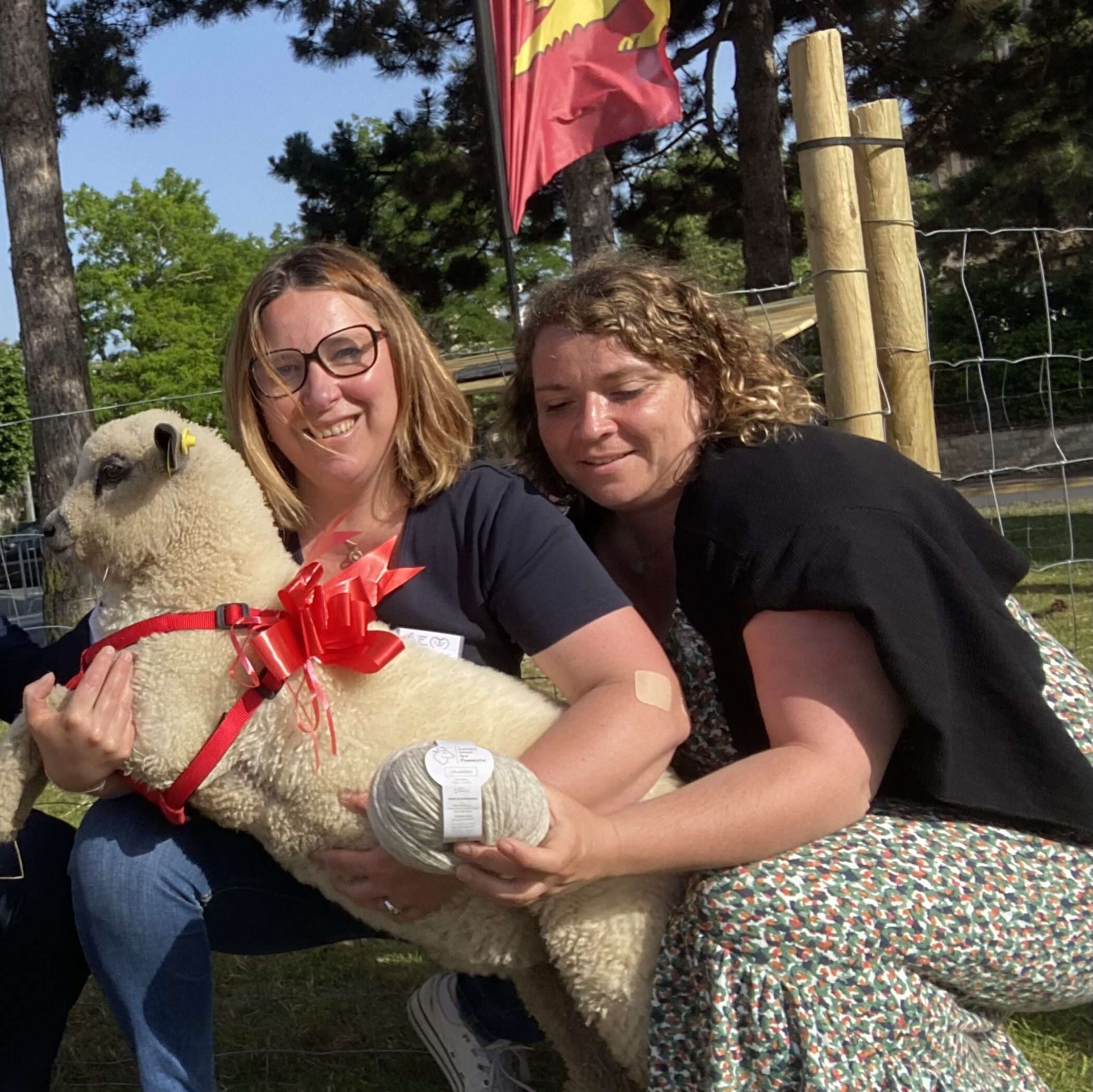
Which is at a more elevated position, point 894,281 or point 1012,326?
point 1012,326

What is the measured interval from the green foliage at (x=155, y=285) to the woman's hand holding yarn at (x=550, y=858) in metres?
32.4

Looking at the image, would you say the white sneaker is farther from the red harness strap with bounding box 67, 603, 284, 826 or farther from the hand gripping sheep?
the red harness strap with bounding box 67, 603, 284, 826

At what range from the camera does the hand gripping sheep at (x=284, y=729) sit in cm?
184

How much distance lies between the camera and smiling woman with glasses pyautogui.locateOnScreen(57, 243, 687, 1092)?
190cm

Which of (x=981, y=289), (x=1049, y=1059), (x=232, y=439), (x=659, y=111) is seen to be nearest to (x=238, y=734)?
(x=232, y=439)

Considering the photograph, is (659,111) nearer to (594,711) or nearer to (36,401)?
(594,711)

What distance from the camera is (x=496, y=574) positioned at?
6.93 feet

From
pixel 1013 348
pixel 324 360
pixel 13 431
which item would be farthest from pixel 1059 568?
pixel 13 431

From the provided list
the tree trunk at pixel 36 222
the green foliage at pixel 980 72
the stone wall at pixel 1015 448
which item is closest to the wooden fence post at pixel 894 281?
the tree trunk at pixel 36 222

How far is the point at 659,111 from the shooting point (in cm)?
559

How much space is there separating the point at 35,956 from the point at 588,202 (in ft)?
28.1

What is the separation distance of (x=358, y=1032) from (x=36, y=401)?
6.59 metres

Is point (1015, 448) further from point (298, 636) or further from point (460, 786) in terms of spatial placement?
point (460, 786)

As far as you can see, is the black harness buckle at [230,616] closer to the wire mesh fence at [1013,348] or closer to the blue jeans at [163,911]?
the blue jeans at [163,911]
